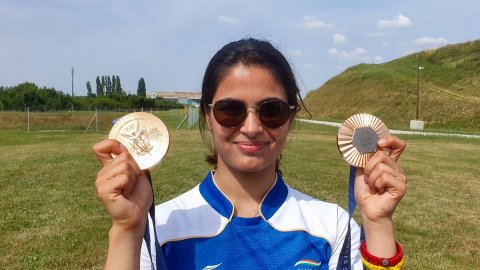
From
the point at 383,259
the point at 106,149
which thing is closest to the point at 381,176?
the point at 383,259

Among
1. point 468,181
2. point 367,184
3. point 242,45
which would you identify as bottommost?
point 468,181

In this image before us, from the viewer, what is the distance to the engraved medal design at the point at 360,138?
1.79 metres

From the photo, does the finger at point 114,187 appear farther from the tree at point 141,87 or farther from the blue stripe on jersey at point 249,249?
the tree at point 141,87

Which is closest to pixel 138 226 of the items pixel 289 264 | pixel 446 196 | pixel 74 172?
pixel 289 264

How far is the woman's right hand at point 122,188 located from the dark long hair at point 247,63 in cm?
48

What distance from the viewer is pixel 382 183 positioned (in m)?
1.69

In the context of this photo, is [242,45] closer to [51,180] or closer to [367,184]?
[367,184]

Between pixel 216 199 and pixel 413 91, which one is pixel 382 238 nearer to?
pixel 216 199

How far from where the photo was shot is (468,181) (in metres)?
11.9

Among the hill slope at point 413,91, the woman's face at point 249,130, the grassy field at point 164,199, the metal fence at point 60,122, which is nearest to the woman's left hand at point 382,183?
the woman's face at point 249,130

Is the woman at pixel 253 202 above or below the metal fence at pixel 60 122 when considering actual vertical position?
above

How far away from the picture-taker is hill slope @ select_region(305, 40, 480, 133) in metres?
48.5

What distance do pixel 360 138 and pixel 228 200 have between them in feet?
1.86

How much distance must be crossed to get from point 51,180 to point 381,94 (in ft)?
177
